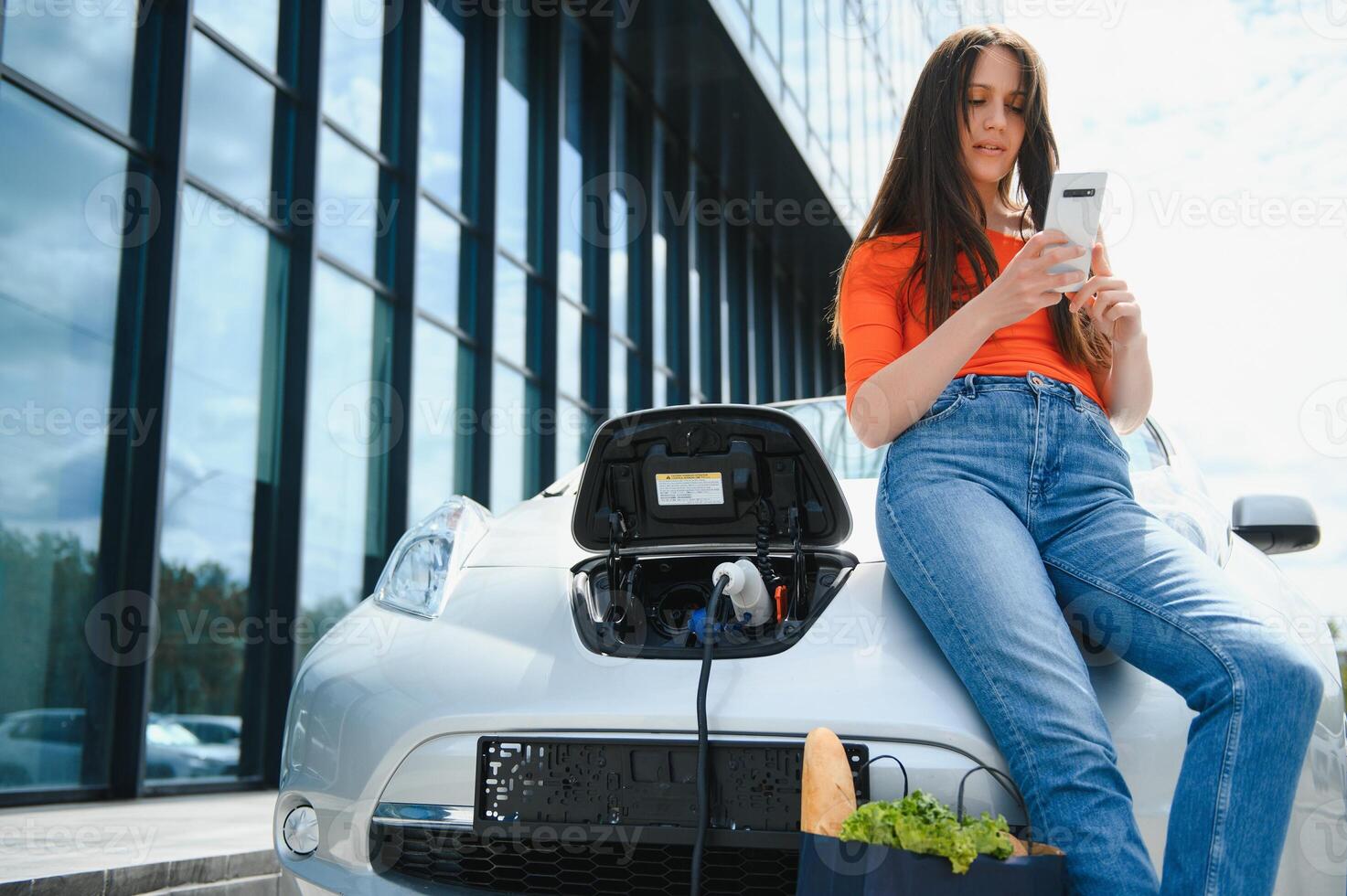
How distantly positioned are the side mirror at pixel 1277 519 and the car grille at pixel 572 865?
54.5 inches

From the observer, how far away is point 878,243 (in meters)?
1.96

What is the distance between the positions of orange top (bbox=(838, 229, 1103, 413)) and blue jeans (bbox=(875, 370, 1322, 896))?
0.05 metres

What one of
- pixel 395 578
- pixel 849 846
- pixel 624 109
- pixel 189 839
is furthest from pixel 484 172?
pixel 849 846

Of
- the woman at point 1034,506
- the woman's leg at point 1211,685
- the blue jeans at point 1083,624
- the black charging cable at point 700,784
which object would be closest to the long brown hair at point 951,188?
the woman at point 1034,506

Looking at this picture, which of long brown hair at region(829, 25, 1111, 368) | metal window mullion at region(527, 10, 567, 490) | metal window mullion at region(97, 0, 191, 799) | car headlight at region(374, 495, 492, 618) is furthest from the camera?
metal window mullion at region(527, 10, 567, 490)

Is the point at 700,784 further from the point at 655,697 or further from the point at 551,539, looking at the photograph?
the point at 551,539

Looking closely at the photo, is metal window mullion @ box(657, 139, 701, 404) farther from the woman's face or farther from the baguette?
the baguette

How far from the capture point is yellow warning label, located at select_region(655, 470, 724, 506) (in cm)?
193

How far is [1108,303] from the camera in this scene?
181cm

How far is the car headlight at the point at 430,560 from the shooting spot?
203 cm

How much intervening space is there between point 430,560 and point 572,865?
2.13 ft

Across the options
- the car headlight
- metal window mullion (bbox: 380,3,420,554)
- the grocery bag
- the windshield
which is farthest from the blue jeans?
metal window mullion (bbox: 380,3,420,554)

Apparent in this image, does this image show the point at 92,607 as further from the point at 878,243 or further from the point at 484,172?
the point at 484,172

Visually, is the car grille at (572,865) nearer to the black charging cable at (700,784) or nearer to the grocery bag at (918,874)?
the black charging cable at (700,784)
